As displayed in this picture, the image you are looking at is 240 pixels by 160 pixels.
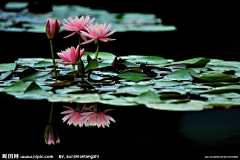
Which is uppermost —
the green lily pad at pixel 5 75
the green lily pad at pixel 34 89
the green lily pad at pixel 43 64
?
the green lily pad at pixel 34 89

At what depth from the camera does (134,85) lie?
213cm

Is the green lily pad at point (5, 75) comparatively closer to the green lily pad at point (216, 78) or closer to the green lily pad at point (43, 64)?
the green lily pad at point (43, 64)

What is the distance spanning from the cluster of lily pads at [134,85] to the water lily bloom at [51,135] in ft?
0.77

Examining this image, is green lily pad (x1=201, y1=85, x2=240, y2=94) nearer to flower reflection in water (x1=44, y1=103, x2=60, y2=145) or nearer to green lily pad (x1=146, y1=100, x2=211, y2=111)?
green lily pad (x1=146, y1=100, x2=211, y2=111)

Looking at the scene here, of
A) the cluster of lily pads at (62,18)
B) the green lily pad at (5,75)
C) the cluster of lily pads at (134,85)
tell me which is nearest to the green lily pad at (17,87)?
the cluster of lily pads at (134,85)

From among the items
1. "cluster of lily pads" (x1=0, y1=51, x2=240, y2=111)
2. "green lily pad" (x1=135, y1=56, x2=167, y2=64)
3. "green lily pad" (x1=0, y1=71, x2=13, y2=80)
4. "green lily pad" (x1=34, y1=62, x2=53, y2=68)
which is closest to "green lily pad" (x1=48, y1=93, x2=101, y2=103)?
"cluster of lily pads" (x1=0, y1=51, x2=240, y2=111)

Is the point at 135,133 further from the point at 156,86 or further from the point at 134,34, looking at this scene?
the point at 134,34

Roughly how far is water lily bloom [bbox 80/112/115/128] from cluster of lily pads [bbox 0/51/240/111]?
0.22ft

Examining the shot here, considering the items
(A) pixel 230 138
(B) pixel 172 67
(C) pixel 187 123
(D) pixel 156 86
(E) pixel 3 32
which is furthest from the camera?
(E) pixel 3 32

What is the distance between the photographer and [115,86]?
215 cm

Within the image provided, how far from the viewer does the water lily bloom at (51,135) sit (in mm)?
1595

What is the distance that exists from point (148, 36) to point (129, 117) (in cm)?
330

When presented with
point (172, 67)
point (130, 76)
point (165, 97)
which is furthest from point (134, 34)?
point (165, 97)

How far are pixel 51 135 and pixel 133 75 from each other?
0.79 m
